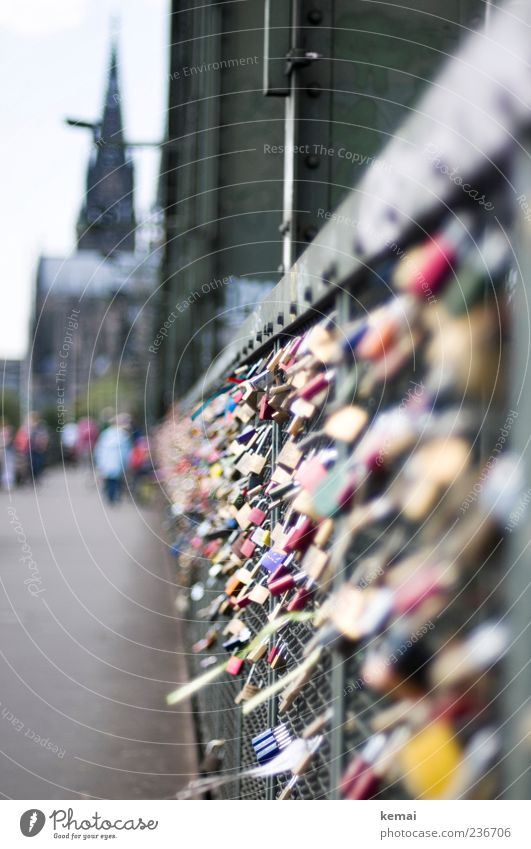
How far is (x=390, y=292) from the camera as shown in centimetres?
139

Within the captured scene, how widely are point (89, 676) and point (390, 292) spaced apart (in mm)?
3800

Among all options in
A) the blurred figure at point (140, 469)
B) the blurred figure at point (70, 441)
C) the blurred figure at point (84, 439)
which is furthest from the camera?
the blurred figure at point (70, 441)

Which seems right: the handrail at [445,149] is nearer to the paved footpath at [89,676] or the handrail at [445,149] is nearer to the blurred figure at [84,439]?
the paved footpath at [89,676]

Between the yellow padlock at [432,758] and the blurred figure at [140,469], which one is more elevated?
the blurred figure at [140,469]

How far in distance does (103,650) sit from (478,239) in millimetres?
4657

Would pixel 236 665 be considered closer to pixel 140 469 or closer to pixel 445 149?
pixel 445 149

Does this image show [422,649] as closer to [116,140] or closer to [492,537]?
[492,537]

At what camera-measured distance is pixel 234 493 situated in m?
2.78
